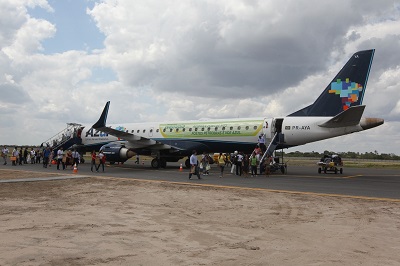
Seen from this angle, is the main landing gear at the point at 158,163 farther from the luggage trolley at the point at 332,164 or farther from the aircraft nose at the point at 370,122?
the aircraft nose at the point at 370,122

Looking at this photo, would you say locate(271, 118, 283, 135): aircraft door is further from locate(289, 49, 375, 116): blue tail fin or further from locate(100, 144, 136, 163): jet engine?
locate(100, 144, 136, 163): jet engine

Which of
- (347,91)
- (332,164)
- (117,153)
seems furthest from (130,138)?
(347,91)

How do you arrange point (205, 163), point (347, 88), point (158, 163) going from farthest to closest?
point (158, 163)
point (205, 163)
point (347, 88)

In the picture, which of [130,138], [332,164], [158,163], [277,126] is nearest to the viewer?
[277,126]

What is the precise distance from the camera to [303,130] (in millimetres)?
23203

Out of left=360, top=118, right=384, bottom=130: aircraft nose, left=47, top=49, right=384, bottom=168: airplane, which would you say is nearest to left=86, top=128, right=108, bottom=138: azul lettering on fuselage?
left=47, top=49, right=384, bottom=168: airplane

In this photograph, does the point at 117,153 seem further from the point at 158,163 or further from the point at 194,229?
the point at 194,229

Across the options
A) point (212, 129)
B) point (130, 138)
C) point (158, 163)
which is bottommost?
point (158, 163)

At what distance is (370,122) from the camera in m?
21.5

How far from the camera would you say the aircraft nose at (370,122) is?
69.9 ft

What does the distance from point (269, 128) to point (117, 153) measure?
11.7 m

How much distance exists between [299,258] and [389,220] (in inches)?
174

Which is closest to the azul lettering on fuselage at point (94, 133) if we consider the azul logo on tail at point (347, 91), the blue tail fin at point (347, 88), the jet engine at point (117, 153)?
the jet engine at point (117, 153)

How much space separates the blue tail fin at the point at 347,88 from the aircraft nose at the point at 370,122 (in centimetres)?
154
